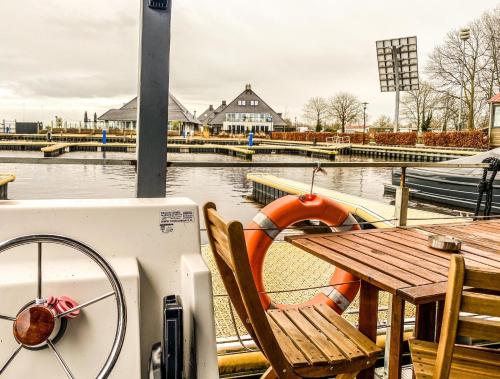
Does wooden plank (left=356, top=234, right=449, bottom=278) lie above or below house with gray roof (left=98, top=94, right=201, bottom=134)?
below

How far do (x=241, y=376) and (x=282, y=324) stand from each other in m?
0.44

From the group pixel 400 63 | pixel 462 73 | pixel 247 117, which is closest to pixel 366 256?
pixel 462 73

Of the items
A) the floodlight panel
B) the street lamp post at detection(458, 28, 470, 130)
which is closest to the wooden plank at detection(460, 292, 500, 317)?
the street lamp post at detection(458, 28, 470, 130)

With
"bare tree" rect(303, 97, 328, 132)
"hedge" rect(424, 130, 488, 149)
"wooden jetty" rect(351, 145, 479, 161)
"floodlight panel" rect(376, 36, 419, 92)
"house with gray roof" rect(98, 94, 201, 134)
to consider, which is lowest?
"wooden jetty" rect(351, 145, 479, 161)

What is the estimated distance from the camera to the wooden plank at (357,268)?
1.26 m

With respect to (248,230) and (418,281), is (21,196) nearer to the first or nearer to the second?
(248,230)

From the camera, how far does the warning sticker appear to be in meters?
1.58

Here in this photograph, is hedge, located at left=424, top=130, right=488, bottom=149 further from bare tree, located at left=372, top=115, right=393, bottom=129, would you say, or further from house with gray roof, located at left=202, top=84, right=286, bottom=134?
house with gray roof, located at left=202, top=84, right=286, bottom=134

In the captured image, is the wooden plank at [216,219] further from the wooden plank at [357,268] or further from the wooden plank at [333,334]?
the wooden plank at [333,334]

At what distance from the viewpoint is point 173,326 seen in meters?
1.22

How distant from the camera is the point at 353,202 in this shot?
6641mm

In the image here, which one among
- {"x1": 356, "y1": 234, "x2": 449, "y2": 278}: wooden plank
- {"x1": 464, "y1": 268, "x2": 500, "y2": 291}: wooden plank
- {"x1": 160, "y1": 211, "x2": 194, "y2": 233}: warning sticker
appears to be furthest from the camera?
{"x1": 160, "y1": 211, "x2": 194, "y2": 233}: warning sticker

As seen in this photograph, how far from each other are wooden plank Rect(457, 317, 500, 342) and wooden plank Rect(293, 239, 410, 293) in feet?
0.85

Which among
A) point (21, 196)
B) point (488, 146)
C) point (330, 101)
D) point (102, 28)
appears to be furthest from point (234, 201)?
point (330, 101)
